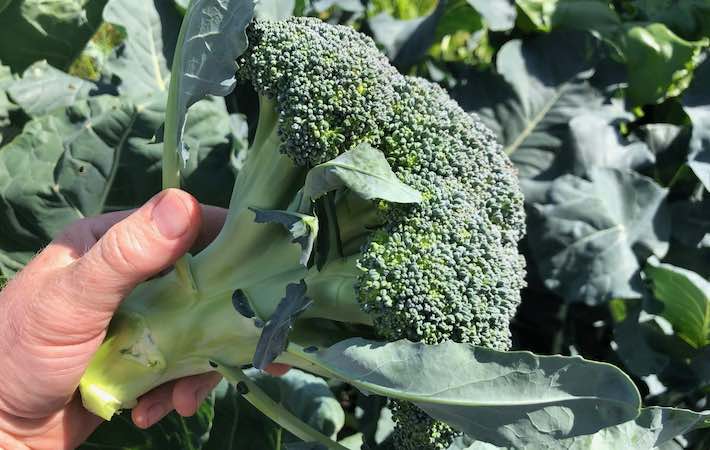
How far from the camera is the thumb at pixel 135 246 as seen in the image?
0.92 metres

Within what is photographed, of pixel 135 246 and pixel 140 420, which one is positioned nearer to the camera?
pixel 135 246

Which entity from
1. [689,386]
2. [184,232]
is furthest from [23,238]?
[689,386]

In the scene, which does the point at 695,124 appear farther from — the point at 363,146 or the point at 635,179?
the point at 363,146

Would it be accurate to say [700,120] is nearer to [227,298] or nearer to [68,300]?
[227,298]

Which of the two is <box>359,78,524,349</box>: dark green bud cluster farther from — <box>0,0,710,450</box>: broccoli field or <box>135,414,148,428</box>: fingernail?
<box>135,414,148,428</box>: fingernail

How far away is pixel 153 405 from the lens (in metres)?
1.17

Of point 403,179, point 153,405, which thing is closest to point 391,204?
point 403,179

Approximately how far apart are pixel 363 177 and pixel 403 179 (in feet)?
0.32

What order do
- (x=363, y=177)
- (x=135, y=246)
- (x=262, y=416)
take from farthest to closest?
1. (x=262, y=416)
2. (x=135, y=246)
3. (x=363, y=177)

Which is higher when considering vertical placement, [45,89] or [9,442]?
[45,89]

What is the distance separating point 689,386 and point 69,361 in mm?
1323

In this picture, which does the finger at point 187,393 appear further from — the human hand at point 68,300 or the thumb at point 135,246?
the thumb at point 135,246

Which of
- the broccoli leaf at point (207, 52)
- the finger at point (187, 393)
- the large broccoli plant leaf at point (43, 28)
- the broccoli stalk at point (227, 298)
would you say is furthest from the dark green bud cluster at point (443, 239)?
the large broccoli plant leaf at point (43, 28)

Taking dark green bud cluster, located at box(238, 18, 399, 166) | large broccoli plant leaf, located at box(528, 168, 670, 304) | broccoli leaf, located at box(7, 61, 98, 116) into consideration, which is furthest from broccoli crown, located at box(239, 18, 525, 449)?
broccoli leaf, located at box(7, 61, 98, 116)
